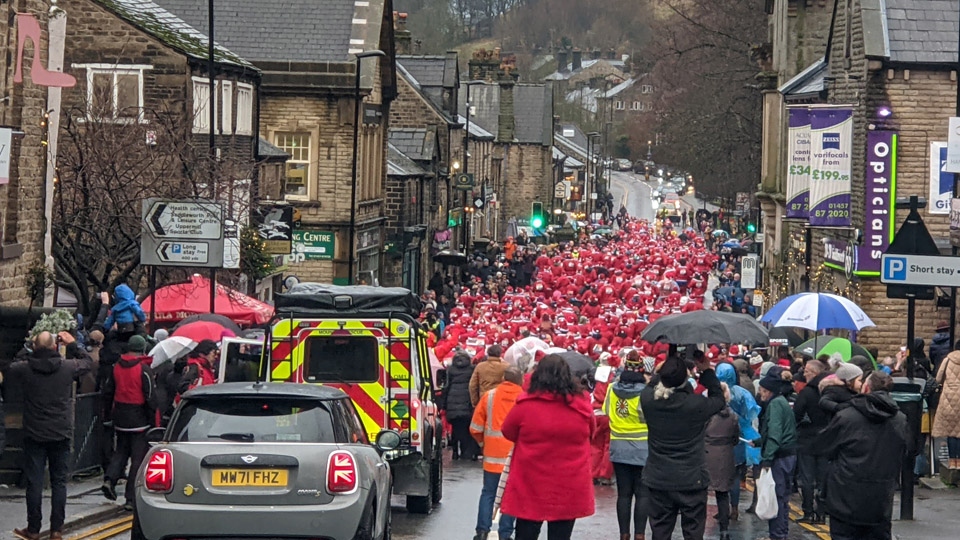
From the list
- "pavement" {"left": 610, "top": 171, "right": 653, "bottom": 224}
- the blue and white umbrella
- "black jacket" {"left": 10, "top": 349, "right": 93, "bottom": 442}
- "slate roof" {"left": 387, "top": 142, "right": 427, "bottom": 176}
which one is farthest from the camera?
"pavement" {"left": 610, "top": 171, "right": 653, "bottom": 224}

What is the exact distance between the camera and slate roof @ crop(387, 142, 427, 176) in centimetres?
5356

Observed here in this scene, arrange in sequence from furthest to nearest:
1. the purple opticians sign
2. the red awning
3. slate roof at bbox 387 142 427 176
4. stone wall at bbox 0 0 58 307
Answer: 1. slate roof at bbox 387 142 427 176
2. the purple opticians sign
3. the red awning
4. stone wall at bbox 0 0 58 307

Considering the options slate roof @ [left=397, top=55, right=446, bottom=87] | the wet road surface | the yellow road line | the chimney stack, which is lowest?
the wet road surface

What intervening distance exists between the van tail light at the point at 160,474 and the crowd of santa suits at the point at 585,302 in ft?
31.6

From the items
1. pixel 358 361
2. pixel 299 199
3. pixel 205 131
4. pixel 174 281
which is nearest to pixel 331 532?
pixel 358 361

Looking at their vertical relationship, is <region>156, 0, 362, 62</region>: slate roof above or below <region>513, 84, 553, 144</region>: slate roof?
below

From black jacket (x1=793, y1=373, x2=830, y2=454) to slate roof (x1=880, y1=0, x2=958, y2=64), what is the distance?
1439 cm

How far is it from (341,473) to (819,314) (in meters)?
11.9

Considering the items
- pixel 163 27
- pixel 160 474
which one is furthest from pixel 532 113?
pixel 160 474

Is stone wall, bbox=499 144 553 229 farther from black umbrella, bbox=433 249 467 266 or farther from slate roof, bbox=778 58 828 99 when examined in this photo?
slate roof, bbox=778 58 828 99

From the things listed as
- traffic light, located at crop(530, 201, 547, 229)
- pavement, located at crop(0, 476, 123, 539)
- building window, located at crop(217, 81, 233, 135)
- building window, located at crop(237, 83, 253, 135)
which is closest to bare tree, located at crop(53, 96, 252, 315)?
pavement, located at crop(0, 476, 123, 539)

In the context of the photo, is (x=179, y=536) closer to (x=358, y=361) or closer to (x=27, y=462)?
(x=27, y=462)

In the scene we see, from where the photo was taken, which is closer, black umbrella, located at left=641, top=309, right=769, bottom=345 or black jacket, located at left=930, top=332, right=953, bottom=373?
black umbrella, located at left=641, top=309, right=769, bottom=345

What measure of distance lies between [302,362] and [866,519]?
6302mm
